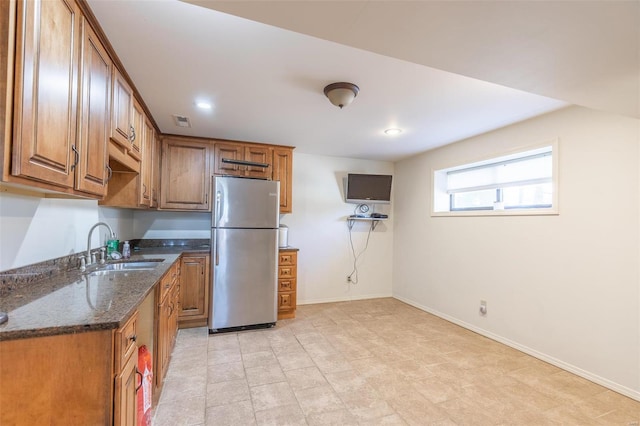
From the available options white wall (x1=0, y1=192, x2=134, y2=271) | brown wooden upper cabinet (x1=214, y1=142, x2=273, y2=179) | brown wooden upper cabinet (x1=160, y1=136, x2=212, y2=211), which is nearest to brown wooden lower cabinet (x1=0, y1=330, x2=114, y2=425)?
white wall (x1=0, y1=192, x2=134, y2=271)

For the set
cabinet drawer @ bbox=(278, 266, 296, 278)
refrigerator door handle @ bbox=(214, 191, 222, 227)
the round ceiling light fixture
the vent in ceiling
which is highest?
the vent in ceiling

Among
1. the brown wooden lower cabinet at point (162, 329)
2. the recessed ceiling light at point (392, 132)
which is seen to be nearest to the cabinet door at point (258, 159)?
the recessed ceiling light at point (392, 132)

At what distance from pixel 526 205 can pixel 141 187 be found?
3.83 m

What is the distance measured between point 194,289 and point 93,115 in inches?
92.0

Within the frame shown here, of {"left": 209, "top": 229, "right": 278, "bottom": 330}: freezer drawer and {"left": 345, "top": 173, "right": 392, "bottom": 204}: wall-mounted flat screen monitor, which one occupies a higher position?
{"left": 345, "top": 173, "right": 392, "bottom": 204}: wall-mounted flat screen monitor

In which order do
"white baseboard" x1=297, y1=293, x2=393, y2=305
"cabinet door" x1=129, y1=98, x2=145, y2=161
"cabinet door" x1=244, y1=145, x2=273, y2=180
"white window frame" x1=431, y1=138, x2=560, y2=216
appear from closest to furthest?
1. "cabinet door" x1=129, y1=98, x2=145, y2=161
2. "white window frame" x1=431, y1=138, x2=560, y2=216
3. "cabinet door" x1=244, y1=145, x2=273, y2=180
4. "white baseboard" x1=297, y1=293, x2=393, y2=305

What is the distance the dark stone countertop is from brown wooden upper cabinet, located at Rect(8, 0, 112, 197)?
0.49 m

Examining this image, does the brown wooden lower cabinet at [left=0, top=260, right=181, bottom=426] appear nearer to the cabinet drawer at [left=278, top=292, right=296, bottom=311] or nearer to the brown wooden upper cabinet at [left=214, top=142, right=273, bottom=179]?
the cabinet drawer at [left=278, top=292, right=296, bottom=311]

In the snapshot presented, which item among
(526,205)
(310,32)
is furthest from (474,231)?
(310,32)

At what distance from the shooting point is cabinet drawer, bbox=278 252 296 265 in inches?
149

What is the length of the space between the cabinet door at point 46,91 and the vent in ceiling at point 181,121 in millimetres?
1607

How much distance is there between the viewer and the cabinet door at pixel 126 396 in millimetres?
1062

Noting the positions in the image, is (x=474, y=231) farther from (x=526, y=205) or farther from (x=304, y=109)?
(x=304, y=109)

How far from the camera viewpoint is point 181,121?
305 centimetres
